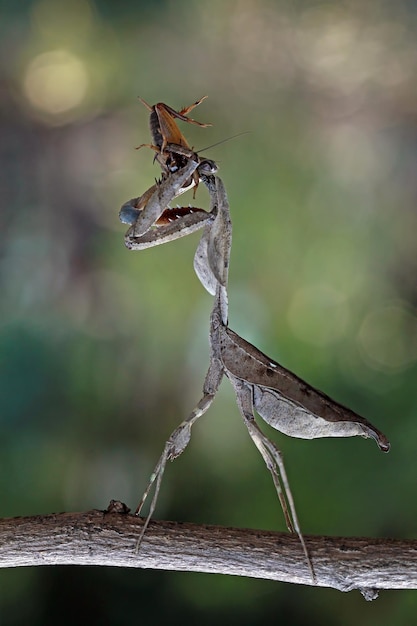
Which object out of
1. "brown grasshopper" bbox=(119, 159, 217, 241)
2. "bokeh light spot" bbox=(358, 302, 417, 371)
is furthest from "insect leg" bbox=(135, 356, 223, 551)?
"bokeh light spot" bbox=(358, 302, 417, 371)

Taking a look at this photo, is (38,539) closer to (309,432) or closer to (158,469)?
(158,469)

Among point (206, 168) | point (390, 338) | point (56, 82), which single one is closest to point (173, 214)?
point (206, 168)

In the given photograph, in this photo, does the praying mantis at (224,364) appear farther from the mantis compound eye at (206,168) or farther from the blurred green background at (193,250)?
the blurred green background at (193,250)

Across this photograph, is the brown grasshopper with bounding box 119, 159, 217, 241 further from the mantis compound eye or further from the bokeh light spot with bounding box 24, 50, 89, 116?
the bokeh light spot with bounding box 24, 50, 89, 116

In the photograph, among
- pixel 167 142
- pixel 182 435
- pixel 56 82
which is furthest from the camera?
pixel 56 82

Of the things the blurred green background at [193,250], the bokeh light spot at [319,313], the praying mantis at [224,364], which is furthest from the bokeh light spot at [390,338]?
the praying mantis at [224,364]

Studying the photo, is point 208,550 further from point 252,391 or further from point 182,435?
point 252,391
